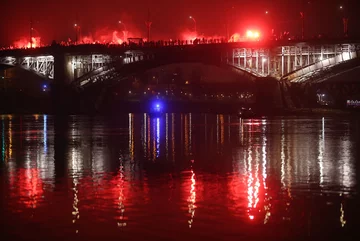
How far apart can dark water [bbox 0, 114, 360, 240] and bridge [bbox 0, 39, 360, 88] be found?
87.9m

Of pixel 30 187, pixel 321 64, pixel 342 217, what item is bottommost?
pixel 342 217

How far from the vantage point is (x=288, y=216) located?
1069 inches

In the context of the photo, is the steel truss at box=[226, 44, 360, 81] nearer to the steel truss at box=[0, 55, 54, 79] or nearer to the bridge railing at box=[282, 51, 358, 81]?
the bridge railing at box=[282, 51, 358, 81]

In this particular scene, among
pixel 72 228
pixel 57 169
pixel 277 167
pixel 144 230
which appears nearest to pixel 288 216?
pixel 144 230

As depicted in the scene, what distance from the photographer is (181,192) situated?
108ft

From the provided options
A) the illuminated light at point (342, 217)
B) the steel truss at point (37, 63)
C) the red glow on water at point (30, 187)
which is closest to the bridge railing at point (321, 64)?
the steel truss at point (37, 63)

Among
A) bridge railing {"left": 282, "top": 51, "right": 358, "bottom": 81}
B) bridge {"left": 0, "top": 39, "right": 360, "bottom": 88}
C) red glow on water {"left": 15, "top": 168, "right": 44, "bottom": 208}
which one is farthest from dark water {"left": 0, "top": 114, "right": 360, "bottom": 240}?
bridge {"left": 0, "top": 39, "right": 360, "bottom": 88}

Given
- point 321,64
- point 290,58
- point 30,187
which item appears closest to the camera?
point 30,187

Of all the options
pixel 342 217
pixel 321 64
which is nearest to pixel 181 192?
pixel 342 217

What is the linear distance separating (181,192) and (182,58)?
134m

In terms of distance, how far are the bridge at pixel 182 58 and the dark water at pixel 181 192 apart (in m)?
87.9

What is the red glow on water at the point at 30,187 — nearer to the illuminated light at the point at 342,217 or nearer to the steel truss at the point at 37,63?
the illuminated light at the point at 342,217

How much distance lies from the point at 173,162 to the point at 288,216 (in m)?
19.9

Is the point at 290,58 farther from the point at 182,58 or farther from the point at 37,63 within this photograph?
the point at 37,63
